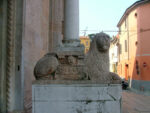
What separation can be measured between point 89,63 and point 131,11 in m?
19.7

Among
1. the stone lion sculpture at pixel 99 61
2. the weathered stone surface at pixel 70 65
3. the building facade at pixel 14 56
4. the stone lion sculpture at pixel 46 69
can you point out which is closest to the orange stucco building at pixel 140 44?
the building facade at pixel 14 56

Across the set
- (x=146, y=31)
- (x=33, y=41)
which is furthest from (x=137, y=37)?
(x=33, y=41)

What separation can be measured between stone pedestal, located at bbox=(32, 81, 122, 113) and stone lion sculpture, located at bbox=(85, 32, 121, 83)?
0.53 feet

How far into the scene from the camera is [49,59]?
379 centimetres

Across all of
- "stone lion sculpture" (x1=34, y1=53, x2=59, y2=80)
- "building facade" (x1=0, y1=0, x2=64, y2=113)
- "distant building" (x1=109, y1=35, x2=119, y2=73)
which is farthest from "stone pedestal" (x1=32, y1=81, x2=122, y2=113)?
"distant building" (x1=109, y1=35, x2=119, y2=73)

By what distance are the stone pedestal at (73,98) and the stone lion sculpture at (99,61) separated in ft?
0.53

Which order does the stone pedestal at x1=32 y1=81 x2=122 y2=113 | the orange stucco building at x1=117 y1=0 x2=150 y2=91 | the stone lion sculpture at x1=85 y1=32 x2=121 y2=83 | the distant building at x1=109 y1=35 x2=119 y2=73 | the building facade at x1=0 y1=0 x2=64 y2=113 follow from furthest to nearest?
the distant building at x1=109 y1=35 x2=119 y2=73 < the orange stucco building at x1=117 y1=0 x2=150 y2=91 < the building facade at x1=0 y1=0 x2=64 y2=113 < the stone lion sculpture at x1=85 y1=32 x2=121 y2=83 < the stone pedestal at x1=32 y1=81 x2=122 y2=113

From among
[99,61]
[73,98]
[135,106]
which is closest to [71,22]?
[99,61]

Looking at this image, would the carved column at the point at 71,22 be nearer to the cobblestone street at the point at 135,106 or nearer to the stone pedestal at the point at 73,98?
the stone pedestal at the point at 73,98

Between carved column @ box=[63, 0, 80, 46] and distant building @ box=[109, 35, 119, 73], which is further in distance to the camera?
distant building @ box=[109, 35, 119, 73]

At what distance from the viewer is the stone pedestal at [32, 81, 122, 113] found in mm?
3594

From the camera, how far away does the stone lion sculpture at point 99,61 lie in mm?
3720

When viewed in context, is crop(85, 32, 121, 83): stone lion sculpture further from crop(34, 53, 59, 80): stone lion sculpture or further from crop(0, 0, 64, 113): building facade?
crop(0, 0, 64, 113): building facade

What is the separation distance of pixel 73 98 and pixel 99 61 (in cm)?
84
